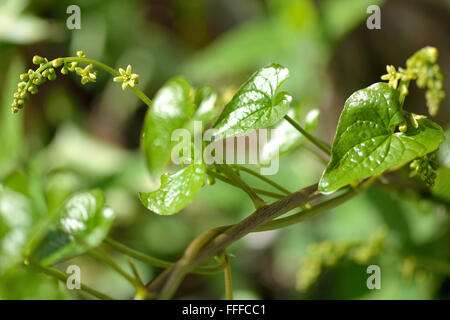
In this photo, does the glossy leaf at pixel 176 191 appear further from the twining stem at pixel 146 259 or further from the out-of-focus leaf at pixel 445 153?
the out-of-focus leaf at pixel 445 153

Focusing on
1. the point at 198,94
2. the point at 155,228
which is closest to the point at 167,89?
the point at 198,94

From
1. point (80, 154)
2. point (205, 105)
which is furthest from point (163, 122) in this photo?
point (80, 154)

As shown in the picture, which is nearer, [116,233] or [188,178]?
[188,178]

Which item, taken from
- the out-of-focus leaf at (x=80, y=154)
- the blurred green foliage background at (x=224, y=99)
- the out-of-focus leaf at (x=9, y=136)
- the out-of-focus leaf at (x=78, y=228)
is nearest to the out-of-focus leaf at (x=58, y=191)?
the blurred green foliage background at (x=224, y=99)

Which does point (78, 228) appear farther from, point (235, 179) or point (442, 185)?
point (442, 185)

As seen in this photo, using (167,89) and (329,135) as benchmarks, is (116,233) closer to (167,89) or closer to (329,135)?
(329,135)
